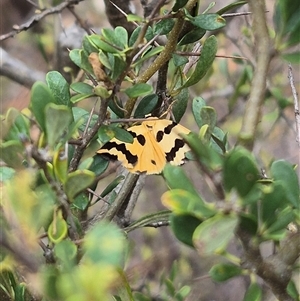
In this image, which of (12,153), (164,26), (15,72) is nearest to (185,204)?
(12,153)

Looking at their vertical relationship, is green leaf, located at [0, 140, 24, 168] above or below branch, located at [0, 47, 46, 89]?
above

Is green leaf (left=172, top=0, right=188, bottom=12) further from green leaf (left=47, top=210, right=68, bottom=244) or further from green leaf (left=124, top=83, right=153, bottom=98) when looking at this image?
green leaf (left=47, top=210, right=68, bottom=244)

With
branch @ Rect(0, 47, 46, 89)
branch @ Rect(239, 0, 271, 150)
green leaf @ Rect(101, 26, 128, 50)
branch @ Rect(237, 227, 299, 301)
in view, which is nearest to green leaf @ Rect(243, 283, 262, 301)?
branch @ Rect(237, 227, 299, 301)

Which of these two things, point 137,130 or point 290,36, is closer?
point 290,36

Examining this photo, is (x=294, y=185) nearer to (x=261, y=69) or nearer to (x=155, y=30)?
(x=261, y=69)

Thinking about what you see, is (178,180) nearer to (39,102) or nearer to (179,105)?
(39,102)

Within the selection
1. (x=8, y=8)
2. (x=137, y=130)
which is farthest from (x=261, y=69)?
(x=8, y=8)

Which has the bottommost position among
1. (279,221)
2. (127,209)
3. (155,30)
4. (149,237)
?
(149,237)

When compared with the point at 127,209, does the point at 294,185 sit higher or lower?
higher
